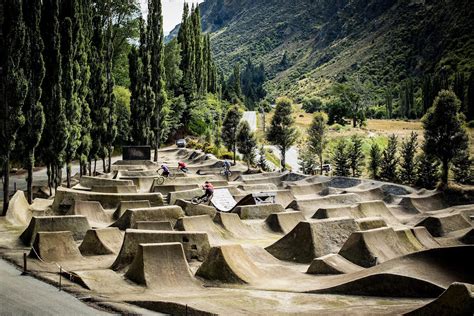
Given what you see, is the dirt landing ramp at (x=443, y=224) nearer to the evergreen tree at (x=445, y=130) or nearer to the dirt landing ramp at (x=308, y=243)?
the dirt landing ramp at (x=308, y=243)

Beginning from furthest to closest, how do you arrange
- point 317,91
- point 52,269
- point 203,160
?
point 317,91
point 203,160
point 52,269

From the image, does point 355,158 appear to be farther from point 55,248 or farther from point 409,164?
point 55,248

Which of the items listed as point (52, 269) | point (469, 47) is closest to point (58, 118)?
point (52, 269)

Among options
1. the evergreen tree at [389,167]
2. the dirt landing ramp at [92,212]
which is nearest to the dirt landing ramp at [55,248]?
the dirt landing ramp at [92,212]

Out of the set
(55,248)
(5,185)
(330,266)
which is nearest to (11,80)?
(5,185)

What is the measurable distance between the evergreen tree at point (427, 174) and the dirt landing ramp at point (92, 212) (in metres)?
24.0

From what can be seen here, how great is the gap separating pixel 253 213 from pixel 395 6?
173 m

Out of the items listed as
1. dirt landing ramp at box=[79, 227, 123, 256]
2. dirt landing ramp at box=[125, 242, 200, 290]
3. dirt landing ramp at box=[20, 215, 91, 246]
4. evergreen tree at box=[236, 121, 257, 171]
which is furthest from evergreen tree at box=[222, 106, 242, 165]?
dirt landing ramp at box=[125, 242, 200, 290]

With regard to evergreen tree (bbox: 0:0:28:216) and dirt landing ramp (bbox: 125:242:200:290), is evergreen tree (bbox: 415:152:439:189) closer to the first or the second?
evergreen tree (bbox: 0:0:28:216)

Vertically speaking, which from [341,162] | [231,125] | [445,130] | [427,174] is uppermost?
[231,125]

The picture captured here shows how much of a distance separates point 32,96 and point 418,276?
23654 millimetres

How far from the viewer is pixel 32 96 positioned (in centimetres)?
3259

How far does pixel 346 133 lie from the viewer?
8438 centimetres

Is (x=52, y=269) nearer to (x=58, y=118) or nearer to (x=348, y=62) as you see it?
(x=58, y=118)
